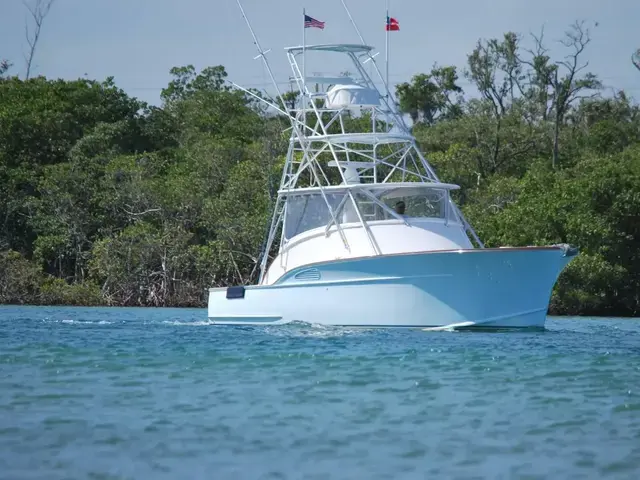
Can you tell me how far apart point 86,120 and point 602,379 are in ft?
154

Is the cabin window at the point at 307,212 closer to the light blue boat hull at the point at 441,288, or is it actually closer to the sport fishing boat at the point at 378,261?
the sport fishing boat at the point at 378,261

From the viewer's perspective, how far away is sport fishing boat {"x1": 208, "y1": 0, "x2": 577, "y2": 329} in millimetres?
24812

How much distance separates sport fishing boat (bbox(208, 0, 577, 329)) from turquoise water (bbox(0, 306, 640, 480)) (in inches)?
68.3

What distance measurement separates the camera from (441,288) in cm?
2481

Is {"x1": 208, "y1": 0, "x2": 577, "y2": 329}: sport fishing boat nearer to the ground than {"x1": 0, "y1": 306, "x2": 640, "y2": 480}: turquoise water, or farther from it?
farther from it

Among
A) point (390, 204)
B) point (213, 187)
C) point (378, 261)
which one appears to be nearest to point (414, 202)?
point (390, 204)

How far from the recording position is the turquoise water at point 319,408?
1043 centimetres

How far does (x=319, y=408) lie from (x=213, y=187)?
127 feet

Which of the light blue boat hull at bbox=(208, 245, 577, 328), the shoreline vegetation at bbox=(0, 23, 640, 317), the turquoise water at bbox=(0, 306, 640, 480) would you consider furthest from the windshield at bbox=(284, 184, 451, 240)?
the shoreline vegetation at bbox=(0, 23, 640, 317)

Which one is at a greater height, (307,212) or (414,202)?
(414,202)

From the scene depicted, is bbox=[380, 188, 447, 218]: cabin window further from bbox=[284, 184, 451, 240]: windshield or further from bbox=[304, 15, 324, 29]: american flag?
bbox=[304, 15, 324, 29]: american flag

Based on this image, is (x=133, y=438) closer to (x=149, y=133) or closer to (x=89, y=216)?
(x=89, y=216)

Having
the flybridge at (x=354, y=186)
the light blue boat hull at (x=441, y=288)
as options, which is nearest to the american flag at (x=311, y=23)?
the flybridge at (x=354, y=186)

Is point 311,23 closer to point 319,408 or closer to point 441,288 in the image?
point 441,288
